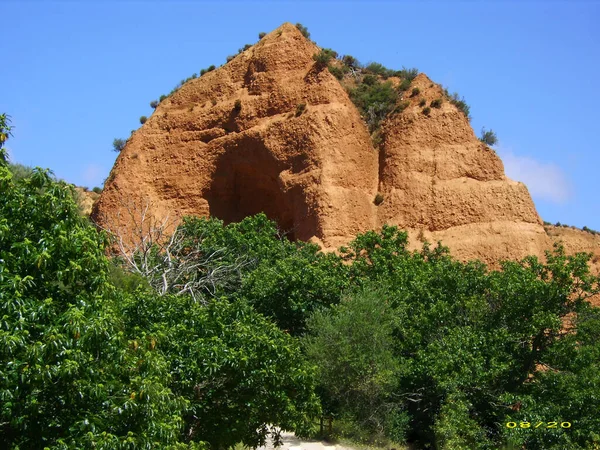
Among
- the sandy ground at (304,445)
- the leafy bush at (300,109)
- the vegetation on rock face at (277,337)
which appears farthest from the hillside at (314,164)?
the sandy ground at (304,445)

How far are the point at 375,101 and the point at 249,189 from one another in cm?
576

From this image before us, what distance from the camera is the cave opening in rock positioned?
31.9m

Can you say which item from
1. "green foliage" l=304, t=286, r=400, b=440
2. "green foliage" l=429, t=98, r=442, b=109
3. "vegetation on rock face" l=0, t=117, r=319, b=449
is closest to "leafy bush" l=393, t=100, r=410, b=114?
"green foliage" l=429, t=98, r=442, b=109

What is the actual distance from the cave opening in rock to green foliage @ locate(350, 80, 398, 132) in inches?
153

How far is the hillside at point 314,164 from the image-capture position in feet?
97.0

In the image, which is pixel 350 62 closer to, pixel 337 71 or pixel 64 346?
pixel 337 71

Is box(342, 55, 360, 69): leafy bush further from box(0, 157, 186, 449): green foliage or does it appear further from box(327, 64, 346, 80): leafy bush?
box(0, 157, 186, 449): green foliage

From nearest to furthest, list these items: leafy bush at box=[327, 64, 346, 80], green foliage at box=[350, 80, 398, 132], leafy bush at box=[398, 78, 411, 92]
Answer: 1. green foliage at box=[350, 80, 398, 132]
2. leafy bush at box=[398, 78, 411, 92]
3. leafy bush at box=[327, 64, 346, 80]

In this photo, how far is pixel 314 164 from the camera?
30.5 m

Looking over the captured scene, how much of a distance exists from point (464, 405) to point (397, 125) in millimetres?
13278

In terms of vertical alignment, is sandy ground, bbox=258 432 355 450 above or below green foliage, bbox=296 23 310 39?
below

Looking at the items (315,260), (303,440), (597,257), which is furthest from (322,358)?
(597,257)
